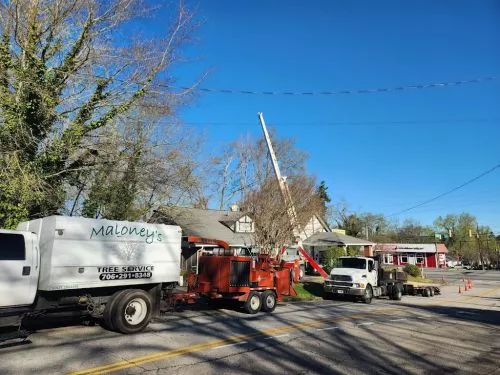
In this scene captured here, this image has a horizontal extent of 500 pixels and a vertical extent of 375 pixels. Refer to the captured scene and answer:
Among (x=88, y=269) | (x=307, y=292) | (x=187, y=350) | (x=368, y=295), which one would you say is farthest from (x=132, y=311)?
(x=307, y=292)

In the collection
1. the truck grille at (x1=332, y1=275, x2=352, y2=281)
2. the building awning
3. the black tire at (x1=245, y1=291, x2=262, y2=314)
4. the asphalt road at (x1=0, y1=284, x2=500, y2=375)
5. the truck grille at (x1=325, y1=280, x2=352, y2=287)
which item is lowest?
the asphalt road at (x1=0, y1=284, x2=500, y2=375)

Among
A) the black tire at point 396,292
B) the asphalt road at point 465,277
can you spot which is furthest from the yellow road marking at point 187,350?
the asphalt road at point 465,277

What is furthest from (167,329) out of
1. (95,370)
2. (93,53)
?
(93,53)

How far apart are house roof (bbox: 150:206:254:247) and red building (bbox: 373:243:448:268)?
188 ft

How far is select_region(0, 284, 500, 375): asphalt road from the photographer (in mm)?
7695

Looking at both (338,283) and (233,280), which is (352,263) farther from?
(233,280)

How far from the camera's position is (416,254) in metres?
92.2

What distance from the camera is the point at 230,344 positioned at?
9672 mm

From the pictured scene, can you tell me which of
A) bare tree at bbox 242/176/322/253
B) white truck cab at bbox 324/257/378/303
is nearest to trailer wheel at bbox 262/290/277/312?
white truck cab at bbox 324/257/378/303

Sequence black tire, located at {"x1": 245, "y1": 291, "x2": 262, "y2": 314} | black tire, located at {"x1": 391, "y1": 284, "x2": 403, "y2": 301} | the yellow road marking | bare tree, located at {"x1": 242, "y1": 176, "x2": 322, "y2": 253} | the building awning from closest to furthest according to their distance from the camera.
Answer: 1. the yellow road marking
2. black tire, located at {"x1": 245, "y1": 291, "x2": 262, "y2": 314}
3. black tire, located at {"x1": 391, "y1": 284, "x2": 403, "y2": 301}
4. bare tree, located at {"x1": 242, "y1": 176, "x2": 322, "y2": 253}
5. the building awning

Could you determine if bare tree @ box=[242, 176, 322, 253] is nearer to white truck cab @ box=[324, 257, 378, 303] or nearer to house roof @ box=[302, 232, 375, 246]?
white truck cab @ box=[324, 257, 378, 303]

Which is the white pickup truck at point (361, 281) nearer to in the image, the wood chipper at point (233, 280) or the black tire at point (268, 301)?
the wood chipper at point (233, 280)

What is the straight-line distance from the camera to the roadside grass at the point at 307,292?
21.9 metres

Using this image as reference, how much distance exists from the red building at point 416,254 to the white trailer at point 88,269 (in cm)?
8032
